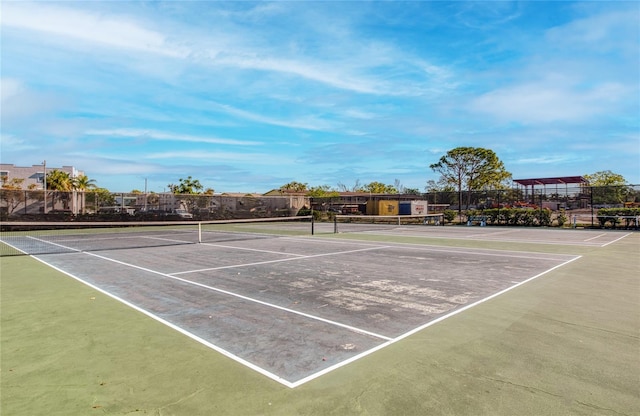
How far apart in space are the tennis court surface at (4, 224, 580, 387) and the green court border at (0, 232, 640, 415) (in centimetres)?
32

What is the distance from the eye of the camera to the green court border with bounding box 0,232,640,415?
3.10 meters

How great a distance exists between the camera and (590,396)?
3.22 meters

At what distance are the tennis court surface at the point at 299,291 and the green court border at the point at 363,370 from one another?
1.07ft

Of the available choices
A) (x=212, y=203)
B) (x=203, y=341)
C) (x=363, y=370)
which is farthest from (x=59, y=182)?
(x=363, y=370)

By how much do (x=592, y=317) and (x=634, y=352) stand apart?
140cm

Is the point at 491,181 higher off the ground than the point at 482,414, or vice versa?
the point at 491,181

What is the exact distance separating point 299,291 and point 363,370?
365cm

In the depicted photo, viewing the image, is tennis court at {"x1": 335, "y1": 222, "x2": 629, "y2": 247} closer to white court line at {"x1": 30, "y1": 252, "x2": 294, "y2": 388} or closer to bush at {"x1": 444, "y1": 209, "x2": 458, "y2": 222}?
bush at {"x1": 444, "y1": 209, "x2": 458, "y2": 222}

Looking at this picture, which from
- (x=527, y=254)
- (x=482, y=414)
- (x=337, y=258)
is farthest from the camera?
(x=527, y=254)

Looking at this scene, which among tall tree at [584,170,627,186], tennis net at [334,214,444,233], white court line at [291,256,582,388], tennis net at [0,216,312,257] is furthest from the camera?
tall tree at [584,170,627,186]

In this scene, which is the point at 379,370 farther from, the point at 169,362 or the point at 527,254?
the point at 527,254

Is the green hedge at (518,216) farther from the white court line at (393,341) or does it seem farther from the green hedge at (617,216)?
the white court line at (393,341)

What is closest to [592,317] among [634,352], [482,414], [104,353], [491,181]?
[634,352]

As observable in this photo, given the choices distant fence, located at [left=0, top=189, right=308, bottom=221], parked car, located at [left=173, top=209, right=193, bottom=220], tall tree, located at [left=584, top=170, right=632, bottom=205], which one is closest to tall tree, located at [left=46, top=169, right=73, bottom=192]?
distant fence, located at [left=0, top=189, right=308, bottom=221]
